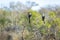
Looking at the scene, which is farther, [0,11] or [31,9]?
Answer: [31,9]

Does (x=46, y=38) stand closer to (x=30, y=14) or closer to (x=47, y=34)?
(x=47, y=34)

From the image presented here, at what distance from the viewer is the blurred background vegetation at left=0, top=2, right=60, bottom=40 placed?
19.6 feet

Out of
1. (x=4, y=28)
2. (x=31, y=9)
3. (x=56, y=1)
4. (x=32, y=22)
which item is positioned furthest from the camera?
(x=56, y=1)

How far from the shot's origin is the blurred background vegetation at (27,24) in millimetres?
5988

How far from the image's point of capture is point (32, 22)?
6.33 m

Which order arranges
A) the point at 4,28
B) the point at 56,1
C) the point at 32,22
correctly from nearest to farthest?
the point at 4,28 < the point at 32,22 < the point at 56,1

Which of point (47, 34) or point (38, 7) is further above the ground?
point (38, 7)

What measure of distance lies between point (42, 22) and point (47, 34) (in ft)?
1.60

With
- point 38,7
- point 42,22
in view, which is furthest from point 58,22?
point 38,7

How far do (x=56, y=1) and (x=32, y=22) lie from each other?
1.89 m

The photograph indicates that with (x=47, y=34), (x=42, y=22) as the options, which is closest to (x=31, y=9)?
(x=42, y=22)

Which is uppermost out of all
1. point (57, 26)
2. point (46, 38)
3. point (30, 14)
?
point (30, 14)

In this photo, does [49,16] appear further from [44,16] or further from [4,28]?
[4,28]

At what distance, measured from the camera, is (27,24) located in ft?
20.4
